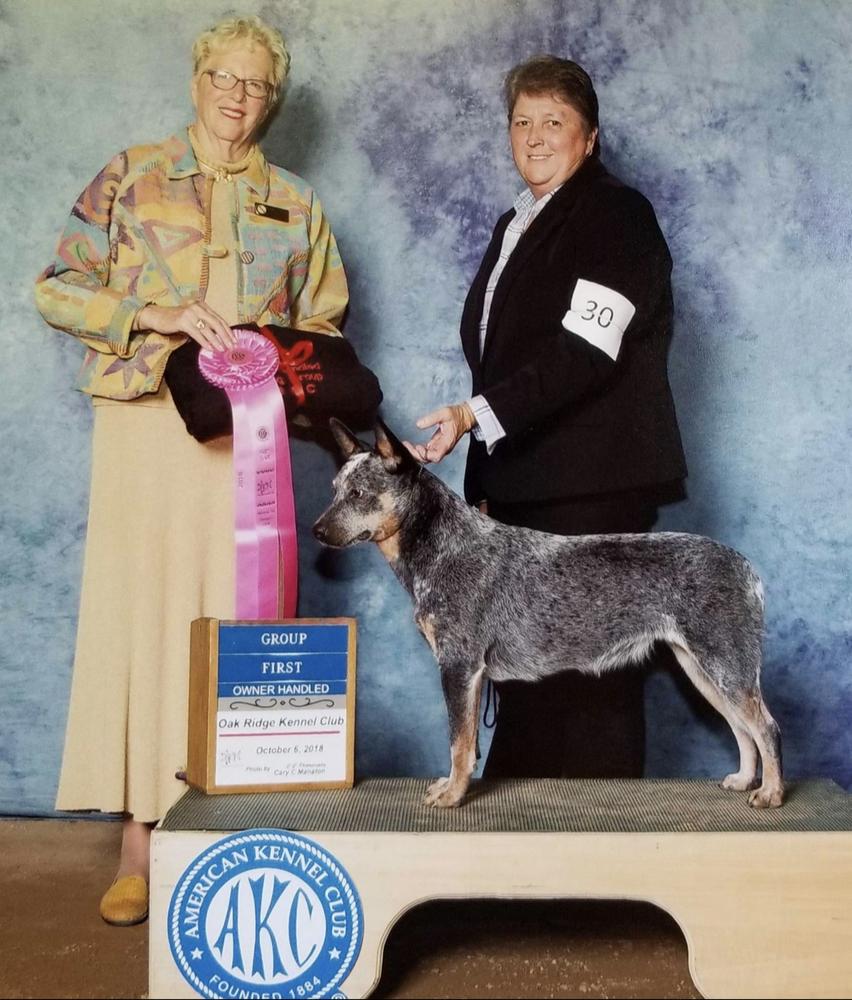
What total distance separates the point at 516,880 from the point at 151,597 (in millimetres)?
1071

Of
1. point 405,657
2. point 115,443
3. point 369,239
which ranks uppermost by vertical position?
point 369,239

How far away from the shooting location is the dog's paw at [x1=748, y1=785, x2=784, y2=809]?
7.14ft

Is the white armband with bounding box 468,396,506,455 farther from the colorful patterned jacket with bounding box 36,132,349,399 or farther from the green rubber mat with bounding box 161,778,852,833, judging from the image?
the green rubber mat with bounding box 161,778,852,833

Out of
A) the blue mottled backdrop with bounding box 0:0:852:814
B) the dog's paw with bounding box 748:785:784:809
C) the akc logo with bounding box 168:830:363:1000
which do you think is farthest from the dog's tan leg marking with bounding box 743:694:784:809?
the akc logo with bounding box 168:830:363:1000

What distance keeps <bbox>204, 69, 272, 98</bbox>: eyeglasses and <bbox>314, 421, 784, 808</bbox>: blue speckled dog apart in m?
0.84

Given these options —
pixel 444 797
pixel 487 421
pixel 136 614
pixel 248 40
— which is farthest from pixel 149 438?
pixel 444 797

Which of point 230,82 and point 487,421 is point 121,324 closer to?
point 230,82

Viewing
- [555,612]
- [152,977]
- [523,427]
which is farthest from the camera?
[523,427]

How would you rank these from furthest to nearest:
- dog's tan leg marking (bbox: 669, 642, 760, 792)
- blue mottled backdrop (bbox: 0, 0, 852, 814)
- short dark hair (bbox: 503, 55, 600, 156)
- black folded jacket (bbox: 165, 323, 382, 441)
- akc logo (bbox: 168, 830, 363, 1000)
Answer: blue mottled backdrop (bbox: 0, 0, 852, 814), short dark hair (bbox: 503, 55, 600, 156), black folded jacket (bbox: 165, 323, 382, 441), dog's tan leg marking (bbox: 669, 642, 760, 792), akc logo (bbox: 168, 830, 363, 1000)

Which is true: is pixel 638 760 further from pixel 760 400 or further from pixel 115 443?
pixel 115 443

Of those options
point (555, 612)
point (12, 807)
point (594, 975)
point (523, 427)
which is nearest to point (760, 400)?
point (523, 427)

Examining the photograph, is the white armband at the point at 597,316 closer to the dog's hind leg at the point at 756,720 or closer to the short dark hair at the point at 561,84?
the short dark hair at the point at 561,84

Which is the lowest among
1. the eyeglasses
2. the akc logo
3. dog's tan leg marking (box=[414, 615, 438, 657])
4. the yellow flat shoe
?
the yellow flat shoe

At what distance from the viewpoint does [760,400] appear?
2947 mm
